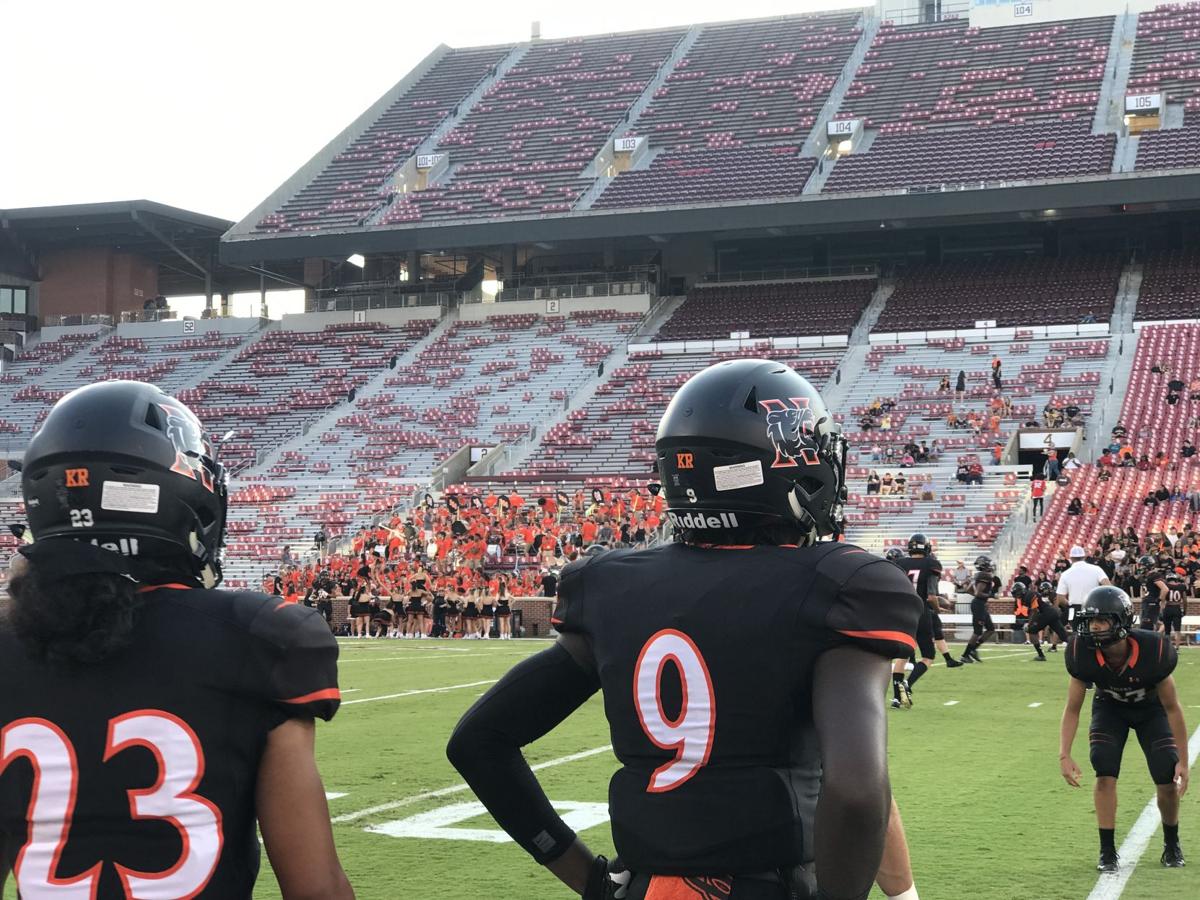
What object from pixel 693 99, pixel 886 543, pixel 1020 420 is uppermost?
pixel 693 99

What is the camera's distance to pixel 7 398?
51.5 m

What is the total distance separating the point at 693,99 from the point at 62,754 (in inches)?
2153

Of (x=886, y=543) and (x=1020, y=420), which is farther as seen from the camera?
(x=1020, y=420)

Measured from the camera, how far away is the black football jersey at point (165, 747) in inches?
93.8

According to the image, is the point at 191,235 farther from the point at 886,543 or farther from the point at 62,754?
the point at 62,754

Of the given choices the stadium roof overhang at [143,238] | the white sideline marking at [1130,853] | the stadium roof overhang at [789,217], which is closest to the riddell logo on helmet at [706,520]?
the white sideline marking at [1130,853]

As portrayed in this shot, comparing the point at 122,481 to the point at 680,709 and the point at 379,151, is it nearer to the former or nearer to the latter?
the point at 680,709

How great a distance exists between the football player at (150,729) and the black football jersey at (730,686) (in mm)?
560

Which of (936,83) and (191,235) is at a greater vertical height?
(936,83)

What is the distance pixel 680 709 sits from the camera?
2.68m

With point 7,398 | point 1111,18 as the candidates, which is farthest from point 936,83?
point 7,398

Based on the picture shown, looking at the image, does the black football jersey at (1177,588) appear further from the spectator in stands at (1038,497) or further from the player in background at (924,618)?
the player in background at (924,618)

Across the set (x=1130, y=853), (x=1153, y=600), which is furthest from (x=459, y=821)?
A: (x=1153, y=600)

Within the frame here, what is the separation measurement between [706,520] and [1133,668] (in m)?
5.18
